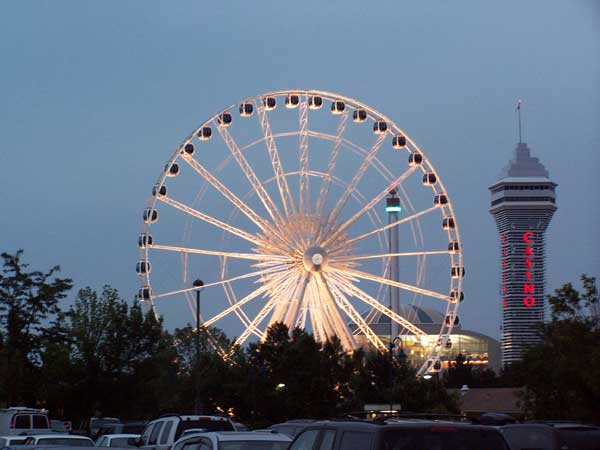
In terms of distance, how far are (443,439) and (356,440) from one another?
922mm

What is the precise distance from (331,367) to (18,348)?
19.3 metres

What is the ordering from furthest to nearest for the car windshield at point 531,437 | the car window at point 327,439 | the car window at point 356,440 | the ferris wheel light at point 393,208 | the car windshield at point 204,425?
1. the ferris wheel light at point 393,208
2. the car windshield at point 204,425
3. the car windshield at point 531,437
4. the car window at point 327,439
5. the car window at point 356,440

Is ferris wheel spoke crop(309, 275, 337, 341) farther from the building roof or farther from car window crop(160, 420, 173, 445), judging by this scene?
car window crop(160, 420, 173, 445)

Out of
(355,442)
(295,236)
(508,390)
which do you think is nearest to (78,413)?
(295,236)

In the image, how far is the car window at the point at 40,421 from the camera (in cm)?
4234

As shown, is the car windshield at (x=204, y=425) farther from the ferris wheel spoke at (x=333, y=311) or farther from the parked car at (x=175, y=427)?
the ferris wheel spoke at (x=333, y=311)

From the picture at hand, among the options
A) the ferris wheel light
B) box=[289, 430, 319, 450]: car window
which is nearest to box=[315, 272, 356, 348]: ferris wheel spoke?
box=[289, 430, 319, 450]: car window

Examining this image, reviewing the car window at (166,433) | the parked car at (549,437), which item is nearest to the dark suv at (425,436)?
the parked car at (549,437)

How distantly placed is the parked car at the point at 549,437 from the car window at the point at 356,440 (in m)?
9.39

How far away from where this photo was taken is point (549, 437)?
21.6 metres

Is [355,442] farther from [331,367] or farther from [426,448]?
[331,367]

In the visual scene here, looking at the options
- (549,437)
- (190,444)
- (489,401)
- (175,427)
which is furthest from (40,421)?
(489,401)

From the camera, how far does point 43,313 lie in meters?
63.9

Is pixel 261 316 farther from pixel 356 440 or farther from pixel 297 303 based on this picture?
pixel 356 440
